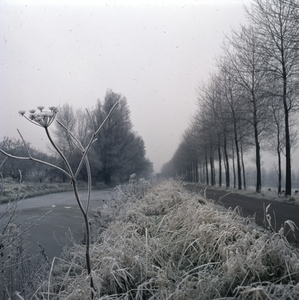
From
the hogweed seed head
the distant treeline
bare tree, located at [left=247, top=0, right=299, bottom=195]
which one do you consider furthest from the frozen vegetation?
bare tree, located at [left=247, top=0, right=299, bottom=195]

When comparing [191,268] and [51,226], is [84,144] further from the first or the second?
[191,268]

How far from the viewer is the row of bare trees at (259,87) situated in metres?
8.95

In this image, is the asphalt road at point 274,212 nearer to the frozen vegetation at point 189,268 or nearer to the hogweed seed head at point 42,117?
the frozen vegetation at point 189,268

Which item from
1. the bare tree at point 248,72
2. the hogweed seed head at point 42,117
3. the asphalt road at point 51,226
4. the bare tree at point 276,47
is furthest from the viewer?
the bare tree at point 248,72

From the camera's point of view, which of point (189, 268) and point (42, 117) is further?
point (189, 268)

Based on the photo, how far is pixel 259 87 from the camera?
10992mm

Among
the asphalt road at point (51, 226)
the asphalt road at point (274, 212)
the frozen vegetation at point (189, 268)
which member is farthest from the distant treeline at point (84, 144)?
the asphalt road at point (274, 212)

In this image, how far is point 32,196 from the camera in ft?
25.8

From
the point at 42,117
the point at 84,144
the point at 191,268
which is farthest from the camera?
the point at 84,144

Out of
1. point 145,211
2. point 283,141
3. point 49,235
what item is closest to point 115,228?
point 145,211

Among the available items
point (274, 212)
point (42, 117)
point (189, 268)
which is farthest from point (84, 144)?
point (42, 117)

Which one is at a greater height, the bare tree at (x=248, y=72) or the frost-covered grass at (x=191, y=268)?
the bare tree at (x=248, y=72)

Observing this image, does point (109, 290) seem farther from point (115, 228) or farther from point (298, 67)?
point (298, 67)

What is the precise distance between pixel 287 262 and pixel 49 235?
11.9ft
